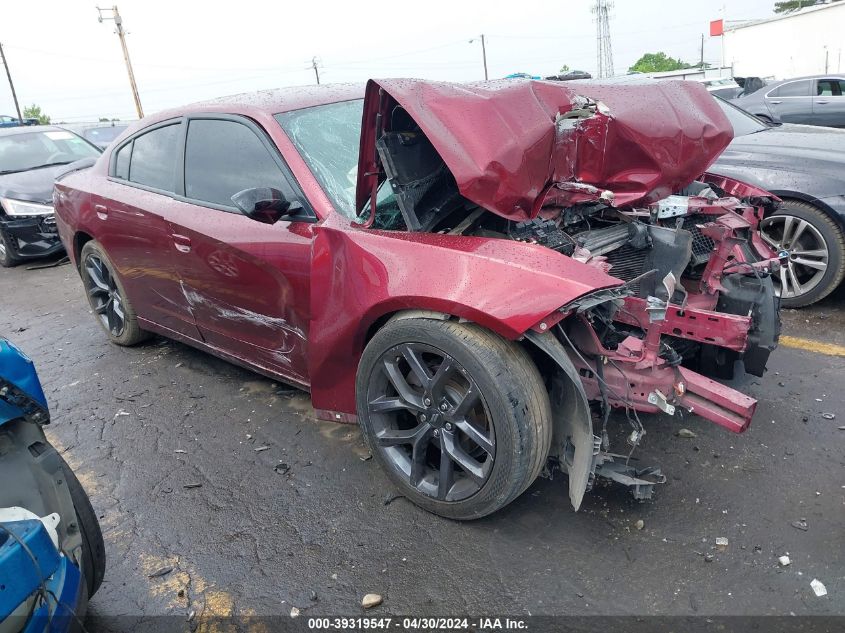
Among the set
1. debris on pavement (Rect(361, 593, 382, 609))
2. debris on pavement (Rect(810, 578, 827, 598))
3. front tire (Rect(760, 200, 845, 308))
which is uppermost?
front tire (Rect(760, 200, 845, 308))

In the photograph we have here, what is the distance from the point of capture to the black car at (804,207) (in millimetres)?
4145

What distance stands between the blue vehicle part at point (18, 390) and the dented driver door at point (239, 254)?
46.9 inches

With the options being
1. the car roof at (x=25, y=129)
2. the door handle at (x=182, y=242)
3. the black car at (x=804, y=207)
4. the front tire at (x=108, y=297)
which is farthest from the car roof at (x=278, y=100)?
the car roof at (x=25, y=129)

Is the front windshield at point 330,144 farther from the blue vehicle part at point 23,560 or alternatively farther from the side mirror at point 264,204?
the blue vehicle part at point 23,560

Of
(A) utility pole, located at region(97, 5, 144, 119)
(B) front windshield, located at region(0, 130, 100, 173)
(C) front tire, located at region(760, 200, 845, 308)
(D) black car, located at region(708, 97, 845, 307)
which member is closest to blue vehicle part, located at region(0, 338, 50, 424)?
(D) black car, located at region(708, 97, 845, 307)

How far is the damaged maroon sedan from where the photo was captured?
223 cm

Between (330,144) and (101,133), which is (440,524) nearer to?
(330,144)

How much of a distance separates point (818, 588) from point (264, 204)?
259 cm

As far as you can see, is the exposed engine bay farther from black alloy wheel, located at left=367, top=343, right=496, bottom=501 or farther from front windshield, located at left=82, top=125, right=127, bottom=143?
front windshield, located at left=82, top=125, right=127, bottom=143

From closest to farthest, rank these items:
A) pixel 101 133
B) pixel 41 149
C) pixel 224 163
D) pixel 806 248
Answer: pixel 224 163
pixel 806 248
pixel 41 149
pixel 101 133

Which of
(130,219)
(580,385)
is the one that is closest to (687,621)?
(580,385)

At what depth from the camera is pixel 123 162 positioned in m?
4.07

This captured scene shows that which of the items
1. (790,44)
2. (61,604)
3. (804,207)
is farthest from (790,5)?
(61,604)

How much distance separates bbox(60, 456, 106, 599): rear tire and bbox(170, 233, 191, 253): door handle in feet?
5.21
